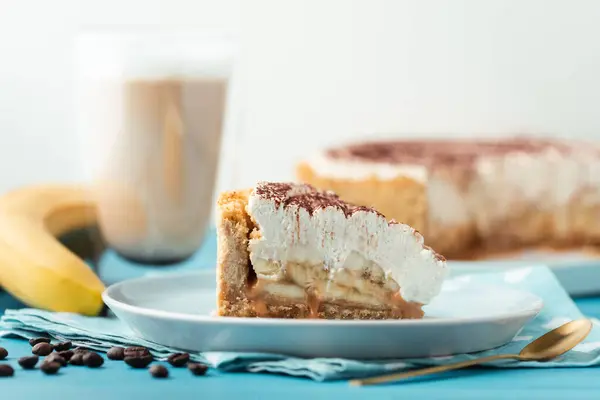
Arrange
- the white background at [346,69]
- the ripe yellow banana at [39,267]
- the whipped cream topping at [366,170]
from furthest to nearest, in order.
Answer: the white background at [346,69] → the whipped cream topping at [366,170] → the ripe yellow banana at [39,267]

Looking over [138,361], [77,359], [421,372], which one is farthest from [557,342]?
[77,359]

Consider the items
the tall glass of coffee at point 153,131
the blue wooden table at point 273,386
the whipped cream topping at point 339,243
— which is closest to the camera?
A: the blue wooden table at point 273,386

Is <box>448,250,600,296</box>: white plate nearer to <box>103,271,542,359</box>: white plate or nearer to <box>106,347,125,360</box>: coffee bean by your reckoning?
<box>103,271,542,359</box>: white plate

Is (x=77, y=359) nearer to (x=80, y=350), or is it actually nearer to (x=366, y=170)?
(x=80, y=350)

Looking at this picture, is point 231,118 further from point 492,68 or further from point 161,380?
point 161,380

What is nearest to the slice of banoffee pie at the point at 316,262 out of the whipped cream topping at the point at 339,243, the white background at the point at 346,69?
the whipped cream topping at the point at 339,243

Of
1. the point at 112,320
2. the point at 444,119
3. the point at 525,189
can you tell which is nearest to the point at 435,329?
the point at 112,320

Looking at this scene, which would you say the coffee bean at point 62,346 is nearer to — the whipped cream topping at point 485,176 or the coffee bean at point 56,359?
the coffee bean at point 56,359

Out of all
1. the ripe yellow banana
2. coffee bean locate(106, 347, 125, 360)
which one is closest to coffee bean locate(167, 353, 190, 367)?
coffee bean locate(106, 347, 125, 360)
